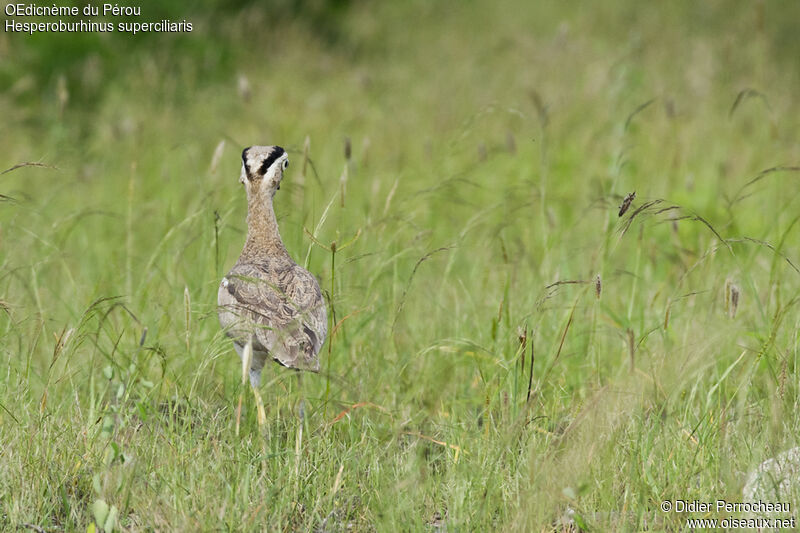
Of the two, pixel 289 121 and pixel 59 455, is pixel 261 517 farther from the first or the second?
pixel 289 121

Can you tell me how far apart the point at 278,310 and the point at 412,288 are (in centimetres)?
177

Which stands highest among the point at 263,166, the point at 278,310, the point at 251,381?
the point at 263,166

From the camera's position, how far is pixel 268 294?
10.1 feet

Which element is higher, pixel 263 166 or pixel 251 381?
pixel 263 166

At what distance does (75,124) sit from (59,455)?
5.69 m

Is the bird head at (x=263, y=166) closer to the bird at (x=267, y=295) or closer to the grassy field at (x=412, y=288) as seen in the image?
the bird at (x=267, y=295)

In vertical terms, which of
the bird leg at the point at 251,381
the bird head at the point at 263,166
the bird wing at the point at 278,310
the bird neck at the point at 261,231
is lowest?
the bird leg at the point at 251,381

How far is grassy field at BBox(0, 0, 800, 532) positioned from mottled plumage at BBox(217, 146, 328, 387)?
15 centimetres

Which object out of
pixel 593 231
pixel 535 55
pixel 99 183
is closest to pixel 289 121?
pixel 99 183

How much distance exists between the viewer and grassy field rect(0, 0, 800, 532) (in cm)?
288

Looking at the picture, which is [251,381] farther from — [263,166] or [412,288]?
[412,288]

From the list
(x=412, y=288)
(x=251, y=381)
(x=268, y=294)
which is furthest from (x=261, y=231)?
(x=412, y=288)

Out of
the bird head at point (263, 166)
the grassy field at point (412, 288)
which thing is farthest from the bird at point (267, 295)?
the grassy field at point (412, 288)

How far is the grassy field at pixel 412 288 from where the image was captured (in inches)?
114
